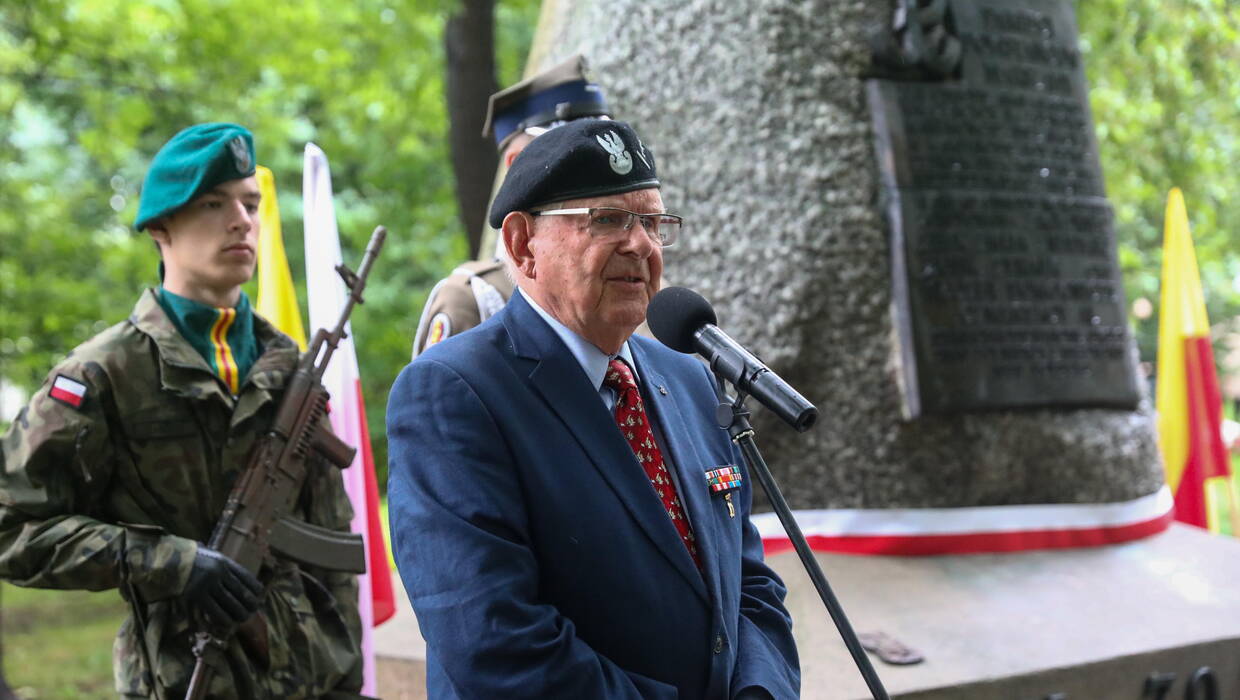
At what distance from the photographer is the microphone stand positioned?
5.98ft

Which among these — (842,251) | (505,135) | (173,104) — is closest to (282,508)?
(505,135)

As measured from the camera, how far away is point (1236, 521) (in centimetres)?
668

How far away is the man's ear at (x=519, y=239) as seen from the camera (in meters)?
1.96

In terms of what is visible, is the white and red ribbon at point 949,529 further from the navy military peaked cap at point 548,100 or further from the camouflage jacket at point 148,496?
the camouflage jacket at point 148,496

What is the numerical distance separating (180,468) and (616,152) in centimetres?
143

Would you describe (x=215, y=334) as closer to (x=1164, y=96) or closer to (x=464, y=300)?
(x=464, y=300)

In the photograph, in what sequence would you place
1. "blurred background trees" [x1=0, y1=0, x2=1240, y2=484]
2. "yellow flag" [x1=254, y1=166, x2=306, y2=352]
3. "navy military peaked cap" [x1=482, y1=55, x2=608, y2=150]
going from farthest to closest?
"blurred background trees" [x1=0, y1=0, x2=1240, y2=484], "yellow flag" [x1=254, y1=166, x2=306, y2=352], "navy military peaked cap" [x1=482, y1=55, x2=608, y2=150]

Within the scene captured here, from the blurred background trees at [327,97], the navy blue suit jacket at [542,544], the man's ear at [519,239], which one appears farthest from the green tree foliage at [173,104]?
the navy blue suit jacket at [542,544]

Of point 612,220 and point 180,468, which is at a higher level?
point 612,220

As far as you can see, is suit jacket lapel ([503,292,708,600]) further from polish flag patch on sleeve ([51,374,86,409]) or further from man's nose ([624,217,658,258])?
polish flag patch on sleeve ([51,374,86,409])

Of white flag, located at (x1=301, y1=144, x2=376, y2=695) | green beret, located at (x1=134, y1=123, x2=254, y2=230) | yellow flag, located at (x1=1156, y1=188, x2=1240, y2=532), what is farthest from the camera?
yellow flag, located at (x1=1156, y1=188, x2=1240, y2=532)

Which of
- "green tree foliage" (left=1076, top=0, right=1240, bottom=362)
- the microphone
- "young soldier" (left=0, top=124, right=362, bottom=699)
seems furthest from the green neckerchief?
"green tree foliage" (left=1076, top=0, right=1240, bottom=362)

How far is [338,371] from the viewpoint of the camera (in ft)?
13.0

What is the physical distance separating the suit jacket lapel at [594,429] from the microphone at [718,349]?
17cm
